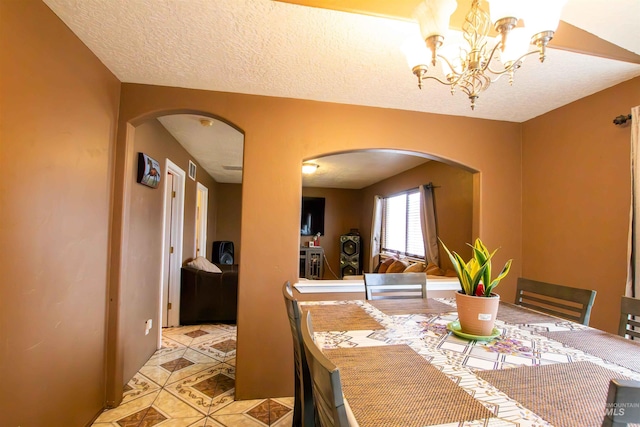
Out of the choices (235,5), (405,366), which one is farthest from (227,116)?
(405,366)

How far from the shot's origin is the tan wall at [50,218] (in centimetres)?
122

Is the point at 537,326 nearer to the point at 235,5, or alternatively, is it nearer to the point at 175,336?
the point at 235,5

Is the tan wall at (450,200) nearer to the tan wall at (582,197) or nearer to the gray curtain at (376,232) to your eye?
the tan wall at (582,197)

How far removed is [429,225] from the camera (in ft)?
13.6

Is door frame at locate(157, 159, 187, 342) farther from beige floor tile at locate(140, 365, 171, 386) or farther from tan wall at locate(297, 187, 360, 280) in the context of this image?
tan wall at locate(297, 187, 360, 280)

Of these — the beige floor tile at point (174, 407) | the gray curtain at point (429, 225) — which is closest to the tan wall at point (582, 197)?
the gray curtain at point (429, 225)

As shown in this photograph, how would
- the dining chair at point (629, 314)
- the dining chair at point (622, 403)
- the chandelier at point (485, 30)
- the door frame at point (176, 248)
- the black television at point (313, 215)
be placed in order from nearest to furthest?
1. the dining chair at point (622, 403)
2. the chandelier at point (485, 30)
3. the dining chair at point (629, 314)
4. the door frame at point (176, 248)
5. the black television at point (313, 215)

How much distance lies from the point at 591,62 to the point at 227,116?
7.69 ft

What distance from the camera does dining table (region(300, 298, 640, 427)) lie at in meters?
0.76

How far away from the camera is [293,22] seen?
4.88 feet

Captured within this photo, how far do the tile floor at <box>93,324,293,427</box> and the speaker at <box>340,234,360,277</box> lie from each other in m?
4.22

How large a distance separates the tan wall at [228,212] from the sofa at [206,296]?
3.07 m

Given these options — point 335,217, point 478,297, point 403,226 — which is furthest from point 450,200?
point 335,217

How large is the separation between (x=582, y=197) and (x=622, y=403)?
2.26 metres
